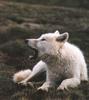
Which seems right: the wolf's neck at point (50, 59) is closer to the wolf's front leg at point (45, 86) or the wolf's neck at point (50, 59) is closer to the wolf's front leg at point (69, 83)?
the wolf's front leg at point (45, 86)

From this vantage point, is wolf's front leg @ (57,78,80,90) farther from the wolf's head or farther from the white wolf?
the wolf's head

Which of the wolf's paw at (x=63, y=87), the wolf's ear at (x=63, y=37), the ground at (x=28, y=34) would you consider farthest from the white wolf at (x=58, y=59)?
the ground at (x=28, y=34)

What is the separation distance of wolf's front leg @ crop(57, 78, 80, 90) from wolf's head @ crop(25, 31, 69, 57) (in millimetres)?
714

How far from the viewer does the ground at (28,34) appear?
11.2m

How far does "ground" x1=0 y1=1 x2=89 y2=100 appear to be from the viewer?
11.2 meters

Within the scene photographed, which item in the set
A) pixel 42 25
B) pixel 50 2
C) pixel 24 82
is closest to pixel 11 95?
pixel 24 82

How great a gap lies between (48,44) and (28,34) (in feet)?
31.8

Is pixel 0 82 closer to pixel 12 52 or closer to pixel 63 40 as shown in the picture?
pixel 63 40

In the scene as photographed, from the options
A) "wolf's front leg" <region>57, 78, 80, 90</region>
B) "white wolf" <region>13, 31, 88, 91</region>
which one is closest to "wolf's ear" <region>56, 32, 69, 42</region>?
"white wolf" <region>13, 31, 88, 91</region>

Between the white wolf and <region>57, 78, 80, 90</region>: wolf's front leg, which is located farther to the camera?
the white wolf

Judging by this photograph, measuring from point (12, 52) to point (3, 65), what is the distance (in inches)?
103

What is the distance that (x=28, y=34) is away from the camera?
2128cm

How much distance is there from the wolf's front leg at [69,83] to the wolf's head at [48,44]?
714mm

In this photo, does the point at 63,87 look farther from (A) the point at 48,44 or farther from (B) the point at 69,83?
(A) the point at 48,44
